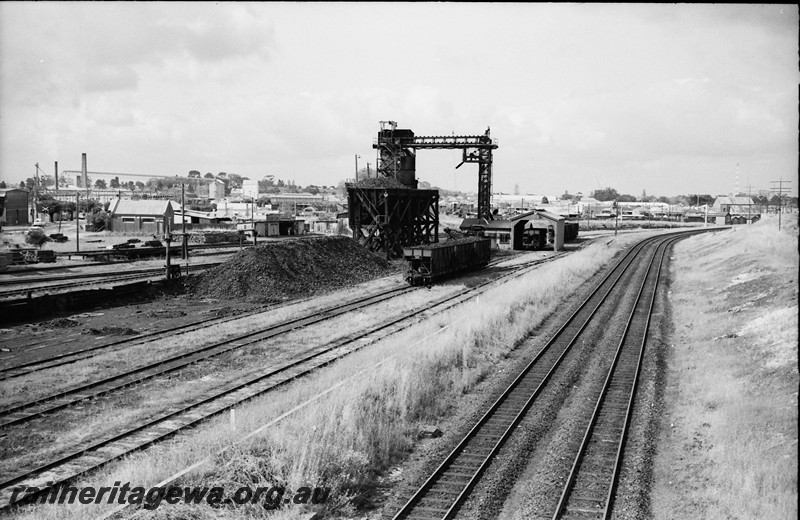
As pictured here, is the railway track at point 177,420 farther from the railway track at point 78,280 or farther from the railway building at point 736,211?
the railway building at point 736,211

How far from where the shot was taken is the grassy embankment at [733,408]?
10742 millimetres

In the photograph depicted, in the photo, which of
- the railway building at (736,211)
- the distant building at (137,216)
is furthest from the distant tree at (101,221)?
the railway building at (736,211)

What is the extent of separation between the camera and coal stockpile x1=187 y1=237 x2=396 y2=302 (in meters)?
33.5

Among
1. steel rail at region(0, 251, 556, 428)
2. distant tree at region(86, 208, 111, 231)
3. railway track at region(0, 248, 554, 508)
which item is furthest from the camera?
distant tree at region(86, 208, 111, 231)

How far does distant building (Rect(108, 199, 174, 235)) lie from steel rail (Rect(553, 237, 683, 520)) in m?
59.7

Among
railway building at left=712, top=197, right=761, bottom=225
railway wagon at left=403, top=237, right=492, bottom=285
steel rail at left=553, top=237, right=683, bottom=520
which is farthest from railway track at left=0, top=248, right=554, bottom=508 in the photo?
railway building at left=712, top=197, right=761, bottom=225

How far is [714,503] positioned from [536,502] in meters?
3.02

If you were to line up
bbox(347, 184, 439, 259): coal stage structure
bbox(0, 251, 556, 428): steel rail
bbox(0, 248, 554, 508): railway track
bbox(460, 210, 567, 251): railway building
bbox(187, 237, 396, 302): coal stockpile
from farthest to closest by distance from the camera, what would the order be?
1. bbox(460, 210, 567, 251): railway building
2. bbox(347, 184, 439, 259): coal stage structure
3. bbox(187, 237, 396, 302): coal stockpile
4. bbox(0, 251, 556, 428): steel rail
5. bbox(0, 248, 554, 508): railway track

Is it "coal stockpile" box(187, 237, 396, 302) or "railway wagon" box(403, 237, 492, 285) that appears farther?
"railway wagon" box(403, 237, 492, 285)

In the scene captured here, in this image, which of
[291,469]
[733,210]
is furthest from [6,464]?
[733,210]

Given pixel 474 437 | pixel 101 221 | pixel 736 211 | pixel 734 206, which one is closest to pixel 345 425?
pixel 474 437

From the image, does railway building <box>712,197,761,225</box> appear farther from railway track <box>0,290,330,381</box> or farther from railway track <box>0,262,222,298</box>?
railway track <box>0,290,330,381</box>

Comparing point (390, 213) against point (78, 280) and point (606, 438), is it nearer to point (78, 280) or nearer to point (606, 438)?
point (78, 280)

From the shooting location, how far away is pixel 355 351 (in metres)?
20.4
